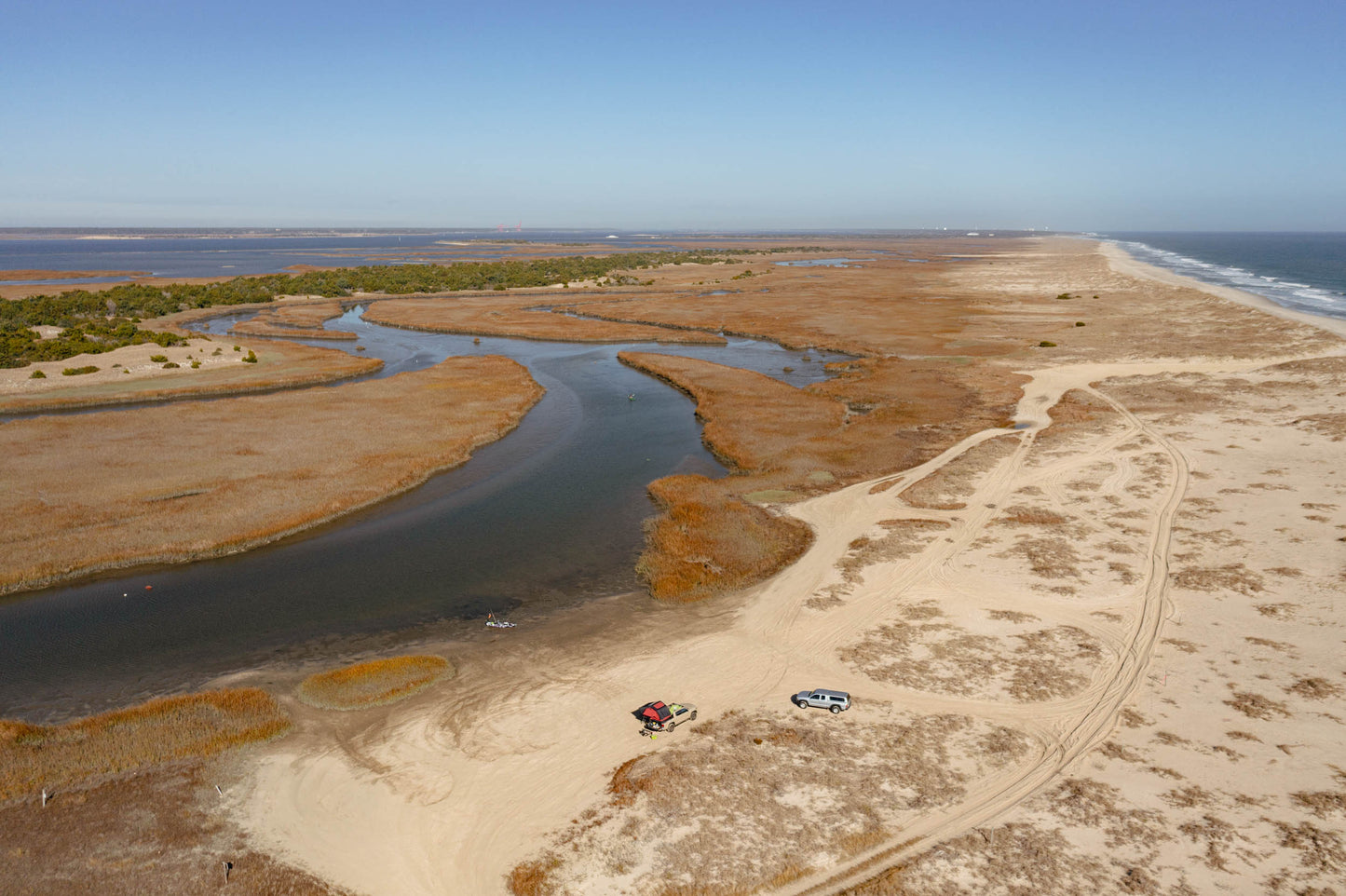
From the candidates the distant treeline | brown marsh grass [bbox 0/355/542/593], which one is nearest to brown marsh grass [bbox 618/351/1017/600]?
brown marsh grass [bbox 0/355/542/593]

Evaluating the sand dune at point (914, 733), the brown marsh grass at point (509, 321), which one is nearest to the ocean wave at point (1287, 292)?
the brown marsh grass at point (509, 321)

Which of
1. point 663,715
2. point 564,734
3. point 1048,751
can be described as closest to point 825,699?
point 663,715

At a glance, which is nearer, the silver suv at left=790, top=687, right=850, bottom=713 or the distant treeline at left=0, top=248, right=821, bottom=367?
the silver suv at left=790, top=687, right=850, bottom=713

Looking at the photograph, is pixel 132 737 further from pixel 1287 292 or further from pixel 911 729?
pixel 1287 292

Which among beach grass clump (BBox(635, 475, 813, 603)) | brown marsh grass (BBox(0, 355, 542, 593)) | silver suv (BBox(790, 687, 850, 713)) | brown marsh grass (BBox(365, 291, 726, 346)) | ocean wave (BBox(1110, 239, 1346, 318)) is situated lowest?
silver suv (BBox(790, 687, 850, 713))

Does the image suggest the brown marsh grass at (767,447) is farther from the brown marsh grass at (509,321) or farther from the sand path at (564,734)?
the brown marsh grass at (509,321)

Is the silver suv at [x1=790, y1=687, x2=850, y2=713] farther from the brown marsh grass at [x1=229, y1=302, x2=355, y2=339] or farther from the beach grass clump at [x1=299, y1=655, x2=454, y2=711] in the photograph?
the brown marsh grass at [x1=229, y1=302, x2=355, y2=339]

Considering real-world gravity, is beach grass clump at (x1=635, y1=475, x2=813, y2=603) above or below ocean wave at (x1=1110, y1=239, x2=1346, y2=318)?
below
